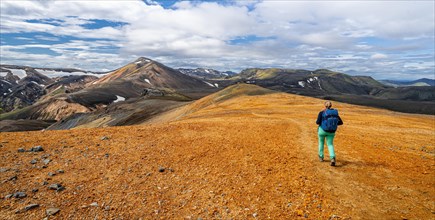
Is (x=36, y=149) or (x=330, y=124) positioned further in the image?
(x=36, y=149)

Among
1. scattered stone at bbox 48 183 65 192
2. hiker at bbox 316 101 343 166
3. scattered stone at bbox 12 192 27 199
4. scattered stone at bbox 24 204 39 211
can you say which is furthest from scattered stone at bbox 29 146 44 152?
hiker at bbox 316 101 343 166

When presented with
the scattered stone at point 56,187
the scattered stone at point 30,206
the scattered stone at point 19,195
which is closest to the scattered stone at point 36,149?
the scattered stone at point 56,187

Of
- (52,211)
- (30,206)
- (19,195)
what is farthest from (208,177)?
(19,195)

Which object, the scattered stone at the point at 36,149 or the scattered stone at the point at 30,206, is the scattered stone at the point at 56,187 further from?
the scattered stone at the point at 36,149

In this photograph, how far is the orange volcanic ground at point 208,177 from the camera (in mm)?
10273

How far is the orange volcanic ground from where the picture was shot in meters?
10.3

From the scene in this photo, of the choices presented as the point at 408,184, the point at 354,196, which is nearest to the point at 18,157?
the point at 354,196

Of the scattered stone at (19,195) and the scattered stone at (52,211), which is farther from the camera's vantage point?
the scattered stone at (19,195)

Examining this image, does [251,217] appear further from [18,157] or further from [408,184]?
[18,157]

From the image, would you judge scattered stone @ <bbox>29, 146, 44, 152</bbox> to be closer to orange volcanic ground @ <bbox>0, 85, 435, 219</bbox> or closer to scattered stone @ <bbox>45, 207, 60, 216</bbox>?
orange volcanic ground @ <bbox>0, 85, 435, 219</bbox>

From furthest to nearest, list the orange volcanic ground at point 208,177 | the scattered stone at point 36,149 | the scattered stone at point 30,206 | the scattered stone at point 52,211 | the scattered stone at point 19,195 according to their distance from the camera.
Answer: the scattered stone at point 36,149
the scattered stone at point 19,195
the orange volcanic ground at point 208,177
the scattered stone at point 30,206
the scattered stone at point 52,211

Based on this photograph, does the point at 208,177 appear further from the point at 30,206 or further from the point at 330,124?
the point at 30,206

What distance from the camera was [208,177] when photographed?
1310 centimetres

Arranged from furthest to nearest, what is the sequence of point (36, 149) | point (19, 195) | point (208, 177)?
point (36, 149), point (208, 177), point (19, 195)
